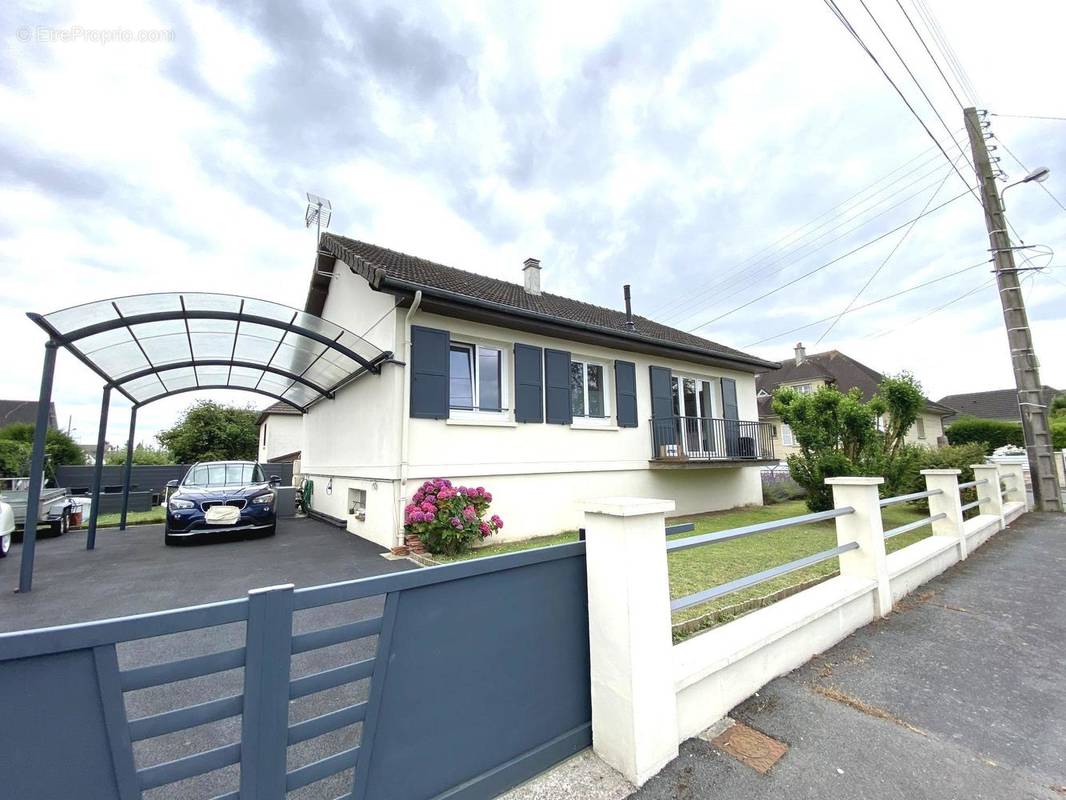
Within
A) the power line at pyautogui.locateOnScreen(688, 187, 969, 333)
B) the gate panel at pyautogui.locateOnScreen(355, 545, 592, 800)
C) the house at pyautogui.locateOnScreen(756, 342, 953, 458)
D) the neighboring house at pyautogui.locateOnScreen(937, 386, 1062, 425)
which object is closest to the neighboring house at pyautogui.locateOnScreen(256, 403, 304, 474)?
the power line at pyautogui.locateOnScreen(688, 187, 969, 333)

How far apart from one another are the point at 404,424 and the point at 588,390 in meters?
4.23

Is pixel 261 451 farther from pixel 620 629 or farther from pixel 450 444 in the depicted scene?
pixel 620 629

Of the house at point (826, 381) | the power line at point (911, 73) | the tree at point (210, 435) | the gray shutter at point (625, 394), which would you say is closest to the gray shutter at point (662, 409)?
the gray shutter at point (625, 394)

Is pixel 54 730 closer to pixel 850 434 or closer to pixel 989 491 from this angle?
pixel 850 434

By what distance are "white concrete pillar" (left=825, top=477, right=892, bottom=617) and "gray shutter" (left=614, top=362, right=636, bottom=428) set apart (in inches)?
217

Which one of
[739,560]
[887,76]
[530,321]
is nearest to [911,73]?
[887,76]

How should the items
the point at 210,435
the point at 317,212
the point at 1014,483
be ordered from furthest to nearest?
the point at 210,435
the point at 317,212
the point at 1014,483

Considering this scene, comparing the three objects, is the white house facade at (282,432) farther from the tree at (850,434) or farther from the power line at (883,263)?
the power line at (883,263)

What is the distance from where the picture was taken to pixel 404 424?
21.9 feet

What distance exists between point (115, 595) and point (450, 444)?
13.9ft

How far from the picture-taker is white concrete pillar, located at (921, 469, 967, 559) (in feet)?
18.5

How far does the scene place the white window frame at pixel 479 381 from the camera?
759cm

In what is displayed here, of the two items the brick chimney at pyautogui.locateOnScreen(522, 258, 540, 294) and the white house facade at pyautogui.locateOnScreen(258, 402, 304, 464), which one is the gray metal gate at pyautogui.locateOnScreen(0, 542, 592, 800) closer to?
the brick chimney at pyautogui.locateOnScreen(522, 258, 540, 294)

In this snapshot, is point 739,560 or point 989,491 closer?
point 739,560
